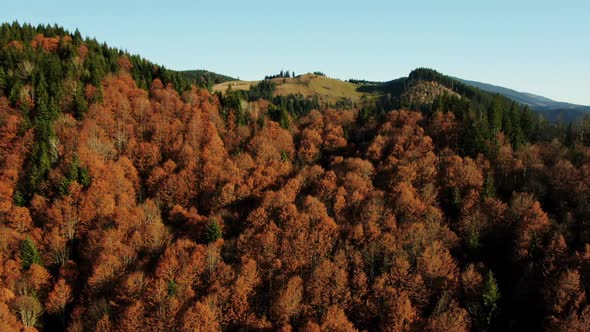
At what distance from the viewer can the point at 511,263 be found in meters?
88.2

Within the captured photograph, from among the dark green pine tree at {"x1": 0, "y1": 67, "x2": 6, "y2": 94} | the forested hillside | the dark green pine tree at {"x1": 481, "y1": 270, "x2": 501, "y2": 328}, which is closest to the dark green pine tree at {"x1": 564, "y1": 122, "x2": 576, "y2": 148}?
the forested hillside

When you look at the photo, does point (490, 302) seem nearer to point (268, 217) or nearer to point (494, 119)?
point (268, 217)

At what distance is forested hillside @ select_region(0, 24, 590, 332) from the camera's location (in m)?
74.4

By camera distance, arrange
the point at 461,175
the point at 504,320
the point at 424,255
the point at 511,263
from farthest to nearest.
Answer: the point at 461,175 < the point at 511,263 < the point at 424,255 < the point at 504,320

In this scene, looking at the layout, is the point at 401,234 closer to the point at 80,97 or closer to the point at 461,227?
the point at 461,227

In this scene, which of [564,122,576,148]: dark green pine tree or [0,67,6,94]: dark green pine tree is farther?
[564,122,576,148]: dark green pine tree

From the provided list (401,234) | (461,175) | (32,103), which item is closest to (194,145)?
(32,103)

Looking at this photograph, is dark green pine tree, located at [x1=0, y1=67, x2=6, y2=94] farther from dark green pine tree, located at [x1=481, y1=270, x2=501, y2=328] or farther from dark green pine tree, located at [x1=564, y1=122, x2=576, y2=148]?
dark green pine tree, located at [x1=564, y1=122, x2=576, y2=148]

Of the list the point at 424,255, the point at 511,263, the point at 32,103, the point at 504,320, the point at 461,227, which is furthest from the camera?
the point at 32,103

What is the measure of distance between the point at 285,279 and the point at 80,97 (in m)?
91.9

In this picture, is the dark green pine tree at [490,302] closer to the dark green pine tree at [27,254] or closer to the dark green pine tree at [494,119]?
the dark green pine tree at [494,119]

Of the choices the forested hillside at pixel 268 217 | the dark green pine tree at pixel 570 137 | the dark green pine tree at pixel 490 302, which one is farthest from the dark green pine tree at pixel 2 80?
the dark green pine tree at pixel 570 137

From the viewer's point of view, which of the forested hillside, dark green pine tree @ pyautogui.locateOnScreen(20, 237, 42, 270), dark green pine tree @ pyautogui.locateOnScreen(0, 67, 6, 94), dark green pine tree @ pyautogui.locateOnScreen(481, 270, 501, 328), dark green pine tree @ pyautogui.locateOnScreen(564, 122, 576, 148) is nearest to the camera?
dark green pine tree @ pyautogui.locateOnScreen(481, 270, 501, 328)

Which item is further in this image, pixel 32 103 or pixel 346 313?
pixel 32 103
